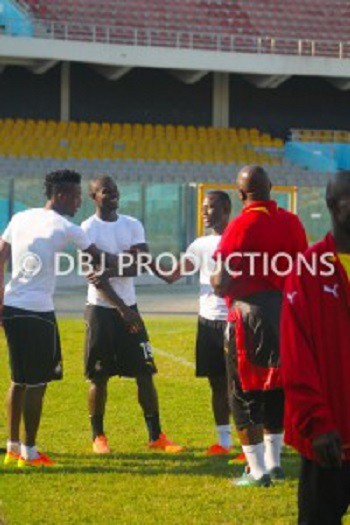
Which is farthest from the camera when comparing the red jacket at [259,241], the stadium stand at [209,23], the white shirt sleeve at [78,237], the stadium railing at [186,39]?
the stadium stand at [209,23]

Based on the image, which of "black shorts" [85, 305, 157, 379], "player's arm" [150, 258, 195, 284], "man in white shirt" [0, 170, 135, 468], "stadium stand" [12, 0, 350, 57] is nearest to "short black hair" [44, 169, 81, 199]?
"man in white shirt" [0, 170, 135, 468]

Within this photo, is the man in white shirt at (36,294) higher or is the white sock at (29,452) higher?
the man in white shirt at (36,294)

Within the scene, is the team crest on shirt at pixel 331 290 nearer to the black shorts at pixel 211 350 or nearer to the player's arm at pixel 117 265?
the player's arm at pixel 117 265

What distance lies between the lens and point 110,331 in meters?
8.85

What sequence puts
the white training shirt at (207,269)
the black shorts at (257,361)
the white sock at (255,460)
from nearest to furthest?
the black shorts at (257,361) → the white sock at (255,460) → the white training shirt at (207,269)

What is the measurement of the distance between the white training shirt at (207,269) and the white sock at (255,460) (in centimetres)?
133

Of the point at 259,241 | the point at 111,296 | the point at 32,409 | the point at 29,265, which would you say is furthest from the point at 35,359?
the point at 259,241

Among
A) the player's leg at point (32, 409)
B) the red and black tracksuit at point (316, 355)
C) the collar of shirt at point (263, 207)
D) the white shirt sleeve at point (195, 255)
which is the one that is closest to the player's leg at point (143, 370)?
the white shirt sleeve at point (195, 255)

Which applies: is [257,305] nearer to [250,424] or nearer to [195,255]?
[250,424]

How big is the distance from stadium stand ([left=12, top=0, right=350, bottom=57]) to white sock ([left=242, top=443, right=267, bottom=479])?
2381 centimetres

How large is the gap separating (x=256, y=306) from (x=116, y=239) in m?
1.68

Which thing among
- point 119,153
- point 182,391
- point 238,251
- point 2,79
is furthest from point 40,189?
point 238,251

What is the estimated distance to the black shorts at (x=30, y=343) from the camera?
8.09 meters

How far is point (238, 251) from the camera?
707cm
